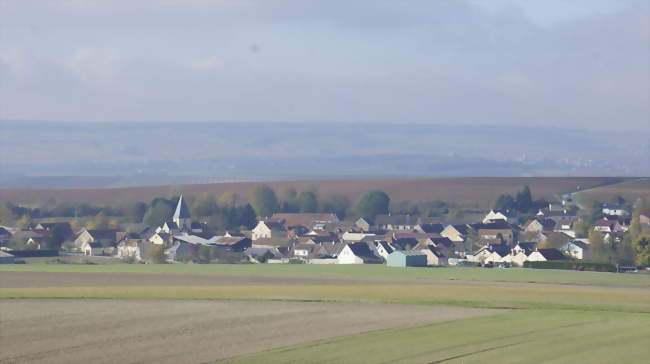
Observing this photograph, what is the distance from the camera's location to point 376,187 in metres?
168

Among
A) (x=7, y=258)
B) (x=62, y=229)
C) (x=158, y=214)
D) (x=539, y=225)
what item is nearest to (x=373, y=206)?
(x=539, y=225)

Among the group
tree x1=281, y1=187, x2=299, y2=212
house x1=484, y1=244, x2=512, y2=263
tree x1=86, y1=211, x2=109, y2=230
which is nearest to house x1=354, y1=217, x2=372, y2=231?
tree x1=281, y1=187, x2=299, y2=212

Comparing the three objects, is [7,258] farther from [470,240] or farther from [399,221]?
[399,221]

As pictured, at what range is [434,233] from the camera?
4766 inches

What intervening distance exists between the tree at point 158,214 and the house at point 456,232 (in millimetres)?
32716

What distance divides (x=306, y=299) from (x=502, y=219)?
88562 millimetres

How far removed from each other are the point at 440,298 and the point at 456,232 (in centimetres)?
6924

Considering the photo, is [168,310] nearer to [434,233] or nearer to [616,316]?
[616,316]

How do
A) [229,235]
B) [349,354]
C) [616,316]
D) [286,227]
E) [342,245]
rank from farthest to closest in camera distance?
[286,227], [229,235], [342,245], [616,316], [349,354]

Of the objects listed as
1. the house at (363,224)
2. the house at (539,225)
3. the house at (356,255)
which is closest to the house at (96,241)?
the house at (356,255)

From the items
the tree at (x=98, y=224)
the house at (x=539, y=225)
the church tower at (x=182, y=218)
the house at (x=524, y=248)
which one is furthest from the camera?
the house at (x=539, y=225)

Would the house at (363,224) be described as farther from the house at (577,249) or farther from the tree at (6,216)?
the tree at (6,216)

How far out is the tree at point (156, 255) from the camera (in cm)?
9238

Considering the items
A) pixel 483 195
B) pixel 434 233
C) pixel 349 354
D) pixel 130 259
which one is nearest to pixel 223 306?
pixel 349 354
